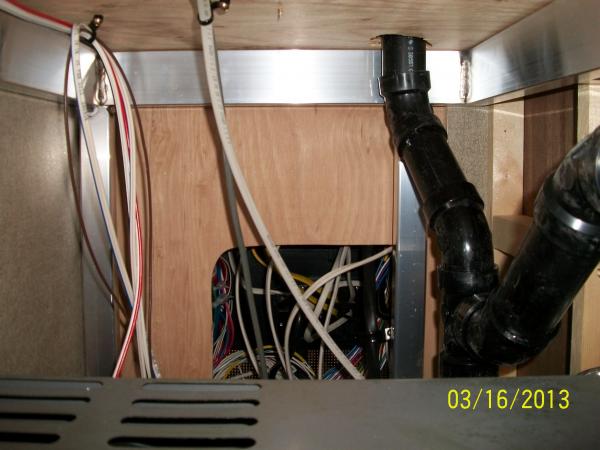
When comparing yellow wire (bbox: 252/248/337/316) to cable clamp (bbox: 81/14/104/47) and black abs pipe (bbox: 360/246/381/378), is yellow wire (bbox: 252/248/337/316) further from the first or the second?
cable clamp (bbox: 81/14/104/47)

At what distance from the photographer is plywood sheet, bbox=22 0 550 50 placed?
0.63m

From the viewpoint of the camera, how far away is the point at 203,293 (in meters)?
0.98

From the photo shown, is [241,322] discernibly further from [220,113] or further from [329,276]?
[220,113]

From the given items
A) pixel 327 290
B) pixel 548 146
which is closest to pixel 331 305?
pixel 327 290

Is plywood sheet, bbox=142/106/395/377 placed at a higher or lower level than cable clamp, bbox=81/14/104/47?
lower

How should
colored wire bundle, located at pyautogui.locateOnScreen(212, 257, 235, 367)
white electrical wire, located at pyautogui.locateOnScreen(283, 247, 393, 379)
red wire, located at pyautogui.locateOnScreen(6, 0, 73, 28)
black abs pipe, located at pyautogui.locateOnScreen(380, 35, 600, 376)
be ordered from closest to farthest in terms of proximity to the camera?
black abs pipe, located at pyautogui.locateOnScreen(380, 35, 600, 376), red wire, located at pyautogui.locateOnScreen(6, 0, 73, 28), white electrical wire, located at pyautogui.locateOnScreen(283, 247, 393, 379), colored wire bundle, located at pyautogui.locateOnScreen(212, 257, 235, 367)

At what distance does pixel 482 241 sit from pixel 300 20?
0.40 m

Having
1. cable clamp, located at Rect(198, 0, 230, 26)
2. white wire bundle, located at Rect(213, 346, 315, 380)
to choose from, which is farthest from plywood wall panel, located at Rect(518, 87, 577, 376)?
cable clamp, located at Rect(198, 0, 230, 26)

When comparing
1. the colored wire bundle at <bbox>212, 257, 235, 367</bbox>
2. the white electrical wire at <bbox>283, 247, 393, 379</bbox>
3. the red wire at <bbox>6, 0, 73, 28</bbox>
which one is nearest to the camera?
the red wire at <bbox>6, 0, 73, 28</bbox>

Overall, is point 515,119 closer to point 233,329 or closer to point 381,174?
point 381,174

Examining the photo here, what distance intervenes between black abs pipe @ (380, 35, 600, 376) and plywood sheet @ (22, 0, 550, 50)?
76 millimetres

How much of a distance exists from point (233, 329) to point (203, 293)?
24 cm

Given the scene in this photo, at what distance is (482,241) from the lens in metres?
0.71

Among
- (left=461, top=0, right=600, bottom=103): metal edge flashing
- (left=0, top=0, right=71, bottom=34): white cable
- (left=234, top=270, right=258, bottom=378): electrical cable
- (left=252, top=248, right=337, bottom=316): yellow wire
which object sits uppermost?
(left=0, top=0, right=71, bottom=34): white cable
